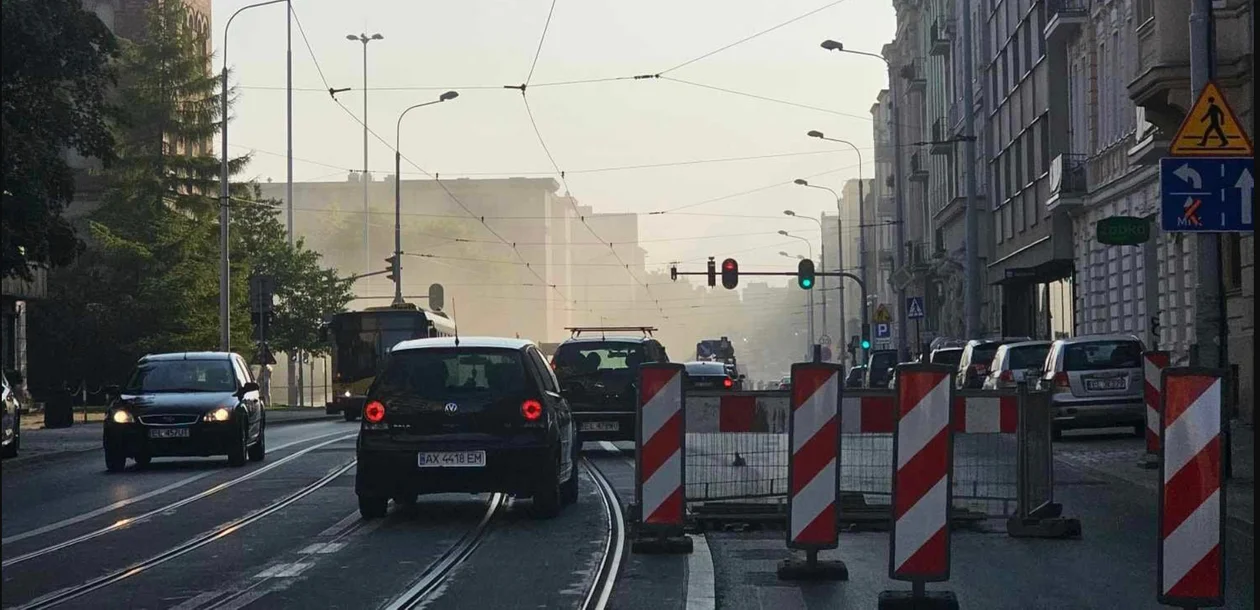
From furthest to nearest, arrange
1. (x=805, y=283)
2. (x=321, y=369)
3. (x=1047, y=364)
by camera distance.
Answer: (x=321, y=369), (x=805, y=283), (x=1047, y=364)

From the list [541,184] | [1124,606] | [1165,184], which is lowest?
[1124,606]

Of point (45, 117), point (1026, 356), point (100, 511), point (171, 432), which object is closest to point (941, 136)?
point (1026, 356)

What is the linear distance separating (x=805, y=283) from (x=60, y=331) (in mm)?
25031

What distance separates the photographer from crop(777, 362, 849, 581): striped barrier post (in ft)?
36.9

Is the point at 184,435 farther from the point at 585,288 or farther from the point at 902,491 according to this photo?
the point at 585,288

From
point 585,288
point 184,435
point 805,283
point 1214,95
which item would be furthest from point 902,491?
point 585,288

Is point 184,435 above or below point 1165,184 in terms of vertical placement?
below

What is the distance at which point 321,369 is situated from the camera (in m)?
123

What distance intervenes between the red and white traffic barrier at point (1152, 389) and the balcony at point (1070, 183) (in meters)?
23.7

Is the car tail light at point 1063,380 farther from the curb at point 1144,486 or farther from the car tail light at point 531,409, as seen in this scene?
the car tail light at point 531,409

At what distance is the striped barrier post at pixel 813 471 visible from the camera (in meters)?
11.2

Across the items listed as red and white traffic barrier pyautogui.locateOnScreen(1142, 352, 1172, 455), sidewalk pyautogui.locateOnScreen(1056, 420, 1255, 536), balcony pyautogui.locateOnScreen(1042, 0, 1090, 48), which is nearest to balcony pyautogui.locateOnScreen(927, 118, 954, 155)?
balcony pyautogui.locateOnScreen(1042, 0, 1090, 48)

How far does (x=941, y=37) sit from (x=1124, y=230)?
47.5 metres

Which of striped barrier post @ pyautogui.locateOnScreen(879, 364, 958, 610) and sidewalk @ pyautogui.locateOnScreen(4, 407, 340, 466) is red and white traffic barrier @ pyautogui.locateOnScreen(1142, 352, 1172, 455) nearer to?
striped barrier post @ pyautogui.locateOnScreen(879, 364, 958, 610)
